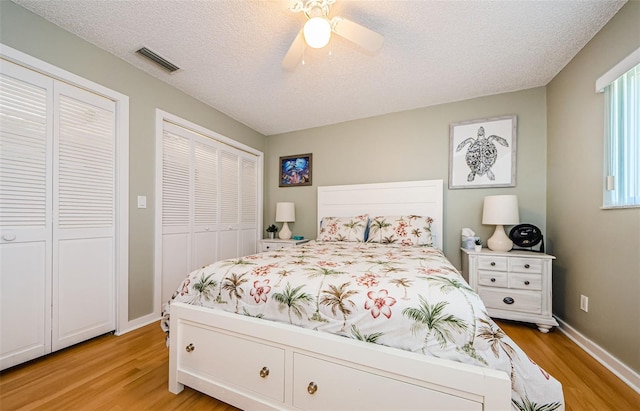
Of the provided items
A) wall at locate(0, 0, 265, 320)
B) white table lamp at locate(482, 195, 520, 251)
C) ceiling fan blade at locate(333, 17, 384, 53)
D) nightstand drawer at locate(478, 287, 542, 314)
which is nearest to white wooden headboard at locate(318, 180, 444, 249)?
white table lamp at locate(482, 195, 520, 251)

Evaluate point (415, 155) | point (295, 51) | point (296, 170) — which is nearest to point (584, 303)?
point (415, 155)

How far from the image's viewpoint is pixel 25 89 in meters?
1.63

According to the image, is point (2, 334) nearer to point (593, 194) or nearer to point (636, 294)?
point (636, 294)

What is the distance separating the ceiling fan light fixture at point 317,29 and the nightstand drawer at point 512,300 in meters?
2.49

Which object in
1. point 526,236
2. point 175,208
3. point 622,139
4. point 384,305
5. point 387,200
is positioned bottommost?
point 384,305

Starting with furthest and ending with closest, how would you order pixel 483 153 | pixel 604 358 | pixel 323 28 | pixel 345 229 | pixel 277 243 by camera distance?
1. pixel 277 243
2. pixel 345 229
3. pixel 483 153
4. pixel 604 358
5. pixel 323 28

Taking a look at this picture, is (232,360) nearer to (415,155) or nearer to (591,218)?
(591,218)

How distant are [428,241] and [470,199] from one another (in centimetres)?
78

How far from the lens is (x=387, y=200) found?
123 inches

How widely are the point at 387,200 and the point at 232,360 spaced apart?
2425 millimetres

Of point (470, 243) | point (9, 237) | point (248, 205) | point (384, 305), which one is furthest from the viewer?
point (248, 205)

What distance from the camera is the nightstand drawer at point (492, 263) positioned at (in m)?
2.27

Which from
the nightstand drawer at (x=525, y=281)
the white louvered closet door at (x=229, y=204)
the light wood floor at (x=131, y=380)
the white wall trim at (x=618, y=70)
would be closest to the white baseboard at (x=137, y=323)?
the light wood floor at (x=131, y=380)

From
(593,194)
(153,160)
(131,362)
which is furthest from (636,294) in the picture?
(153,160)
